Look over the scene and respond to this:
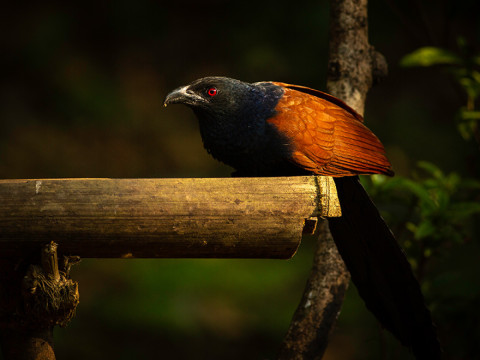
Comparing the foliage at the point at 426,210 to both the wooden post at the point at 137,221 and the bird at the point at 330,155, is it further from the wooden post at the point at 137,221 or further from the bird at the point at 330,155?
the wooden post at the point at 137,221

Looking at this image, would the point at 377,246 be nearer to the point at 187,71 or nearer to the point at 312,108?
the point at 312,108

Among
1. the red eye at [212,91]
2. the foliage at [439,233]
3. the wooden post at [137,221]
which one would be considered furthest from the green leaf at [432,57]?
the wooden post at [137,221]

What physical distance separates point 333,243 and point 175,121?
2435 millimetres

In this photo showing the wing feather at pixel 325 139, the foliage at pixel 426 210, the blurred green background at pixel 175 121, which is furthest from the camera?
the blurred green background at pixel 175 121

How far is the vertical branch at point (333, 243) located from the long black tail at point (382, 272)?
140 millimetres

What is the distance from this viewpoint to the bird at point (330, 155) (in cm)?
139

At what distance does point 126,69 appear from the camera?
3.91 metres

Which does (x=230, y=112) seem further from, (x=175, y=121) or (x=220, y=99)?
(x=175, y=121)

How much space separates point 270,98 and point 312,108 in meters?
0.11

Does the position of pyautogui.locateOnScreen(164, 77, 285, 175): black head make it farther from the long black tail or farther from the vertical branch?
the vertical branch

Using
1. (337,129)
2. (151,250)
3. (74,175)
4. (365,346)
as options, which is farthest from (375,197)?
(74,175)

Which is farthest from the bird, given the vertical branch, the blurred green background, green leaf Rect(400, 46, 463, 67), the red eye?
the blurred green background

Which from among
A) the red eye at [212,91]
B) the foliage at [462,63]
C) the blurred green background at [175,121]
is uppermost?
the foliage at [462,63]

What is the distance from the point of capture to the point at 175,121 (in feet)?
12.9
